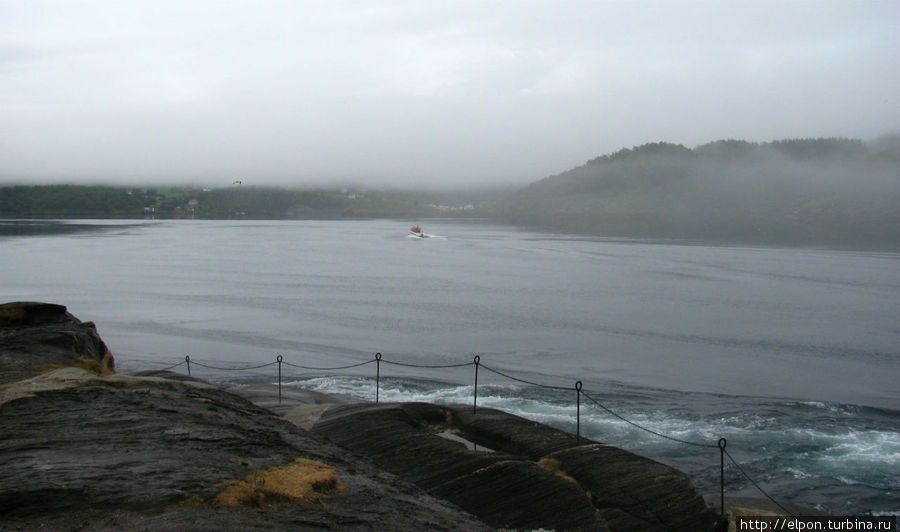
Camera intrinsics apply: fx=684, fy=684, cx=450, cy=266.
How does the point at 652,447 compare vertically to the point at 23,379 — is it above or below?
below

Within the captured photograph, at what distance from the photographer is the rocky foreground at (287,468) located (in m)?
7.02

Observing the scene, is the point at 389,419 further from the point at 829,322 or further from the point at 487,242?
the point at 487,242

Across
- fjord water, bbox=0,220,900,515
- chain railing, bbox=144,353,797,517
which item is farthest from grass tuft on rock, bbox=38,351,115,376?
fjord water, bbox=0,220,900,515

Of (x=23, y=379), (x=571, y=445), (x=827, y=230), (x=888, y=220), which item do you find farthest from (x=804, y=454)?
(x=888, y=220)

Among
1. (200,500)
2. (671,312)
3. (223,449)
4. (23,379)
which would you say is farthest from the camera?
(671,312)

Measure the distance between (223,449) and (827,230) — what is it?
14815cm

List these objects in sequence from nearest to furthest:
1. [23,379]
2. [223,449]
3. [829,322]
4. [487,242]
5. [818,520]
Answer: [223,449], [818,520], [23,379], [829,322], [487,242]

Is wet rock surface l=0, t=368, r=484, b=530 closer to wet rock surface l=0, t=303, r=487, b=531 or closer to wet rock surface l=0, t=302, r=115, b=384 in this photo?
wet rock surface l=0, t=303, r=487, b=531

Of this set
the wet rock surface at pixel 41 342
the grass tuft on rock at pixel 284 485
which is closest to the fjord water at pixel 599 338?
the wet rock surface at pixel 41 342

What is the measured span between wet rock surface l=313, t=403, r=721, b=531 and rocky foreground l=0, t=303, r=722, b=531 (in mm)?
25

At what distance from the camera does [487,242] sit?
10438 cm

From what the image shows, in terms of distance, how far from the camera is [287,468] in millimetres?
8617

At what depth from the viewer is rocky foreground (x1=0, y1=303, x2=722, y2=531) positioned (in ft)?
23.0

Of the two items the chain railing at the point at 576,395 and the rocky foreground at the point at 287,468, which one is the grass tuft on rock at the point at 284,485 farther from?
the chain railing at the point at 576,395
